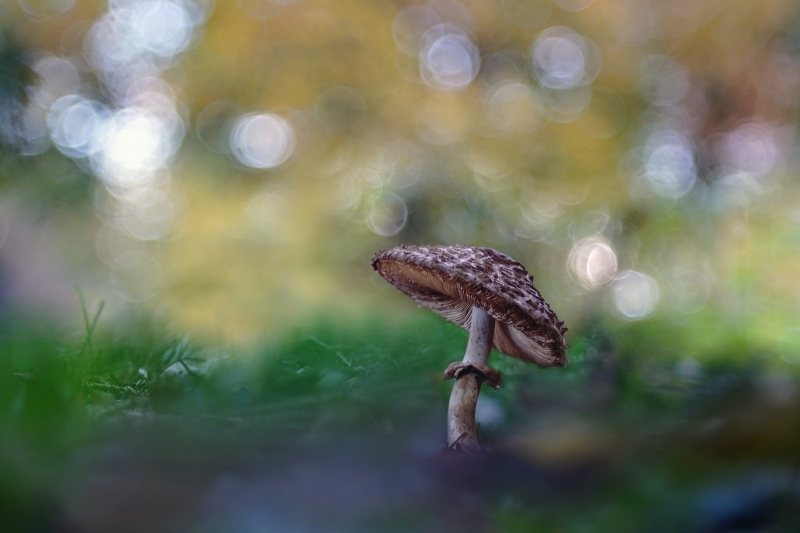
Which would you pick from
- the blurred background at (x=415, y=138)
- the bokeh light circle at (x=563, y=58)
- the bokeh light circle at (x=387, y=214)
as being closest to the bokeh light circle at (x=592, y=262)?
the blurred background at (x=415, y=138)

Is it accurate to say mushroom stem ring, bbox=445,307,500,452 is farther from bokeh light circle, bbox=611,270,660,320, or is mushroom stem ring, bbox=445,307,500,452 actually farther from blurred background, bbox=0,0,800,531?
blurred background, bbox=0,0,800,531

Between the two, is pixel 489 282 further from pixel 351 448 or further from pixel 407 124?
pixel 407 124

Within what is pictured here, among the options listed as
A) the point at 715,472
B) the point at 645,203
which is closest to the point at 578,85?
the point at 645,203

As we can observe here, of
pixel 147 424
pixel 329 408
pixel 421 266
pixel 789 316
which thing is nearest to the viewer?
pixel 147 424

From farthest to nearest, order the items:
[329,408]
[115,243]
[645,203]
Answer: [115,243]
[645,203]
[329,408]

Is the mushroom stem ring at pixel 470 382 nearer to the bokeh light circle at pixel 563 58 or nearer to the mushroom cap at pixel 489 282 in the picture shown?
the mushroom cap at pixel 489 282

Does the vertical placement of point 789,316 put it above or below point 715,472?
above

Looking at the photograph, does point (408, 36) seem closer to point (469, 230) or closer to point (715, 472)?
point (469, 230)
